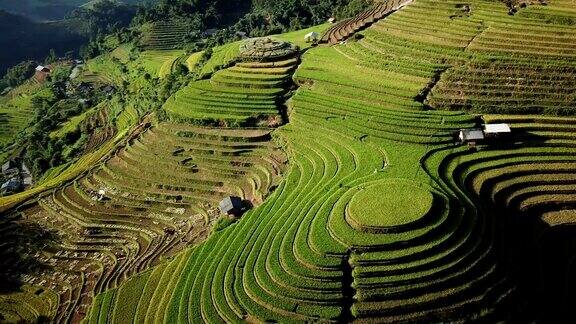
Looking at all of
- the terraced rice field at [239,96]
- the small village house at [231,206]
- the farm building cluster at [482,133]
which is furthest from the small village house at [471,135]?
the small village house at [231,206]

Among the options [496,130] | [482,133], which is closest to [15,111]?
[482,133]

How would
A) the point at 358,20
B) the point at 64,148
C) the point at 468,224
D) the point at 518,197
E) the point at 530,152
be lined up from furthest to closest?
the point at 64,148, the point at 358,20, the point at 530,152, the point at 518,197, the point at 468,224

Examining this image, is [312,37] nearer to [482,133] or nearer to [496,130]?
[482,133]

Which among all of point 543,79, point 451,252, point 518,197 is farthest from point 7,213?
point 543,79

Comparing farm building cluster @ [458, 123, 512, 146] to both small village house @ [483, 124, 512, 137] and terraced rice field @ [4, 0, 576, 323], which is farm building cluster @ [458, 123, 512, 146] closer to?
small village house @ [483, 124, 512, 137]

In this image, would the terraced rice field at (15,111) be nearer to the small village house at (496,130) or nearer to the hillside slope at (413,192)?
the hillside slope at (413,192)

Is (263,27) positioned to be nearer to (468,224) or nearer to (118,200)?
(118,200)

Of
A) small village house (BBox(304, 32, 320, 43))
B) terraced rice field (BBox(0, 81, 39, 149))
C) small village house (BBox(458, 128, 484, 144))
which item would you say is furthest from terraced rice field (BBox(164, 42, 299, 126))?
terraced rice field (BBox(0, 81, 39, 149))
